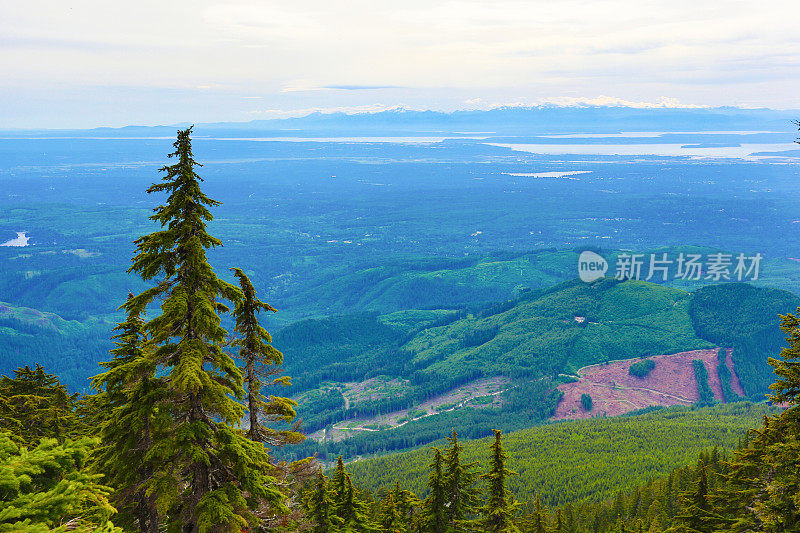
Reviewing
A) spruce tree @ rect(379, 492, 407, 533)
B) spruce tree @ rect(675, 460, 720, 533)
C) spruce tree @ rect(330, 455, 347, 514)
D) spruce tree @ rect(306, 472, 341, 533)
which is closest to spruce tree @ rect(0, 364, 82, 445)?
spruce tree @ rect(306, 472, 341, 533)

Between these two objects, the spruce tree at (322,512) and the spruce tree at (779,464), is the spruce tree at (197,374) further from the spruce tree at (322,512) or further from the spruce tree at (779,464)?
the spruce tree at (779,464)

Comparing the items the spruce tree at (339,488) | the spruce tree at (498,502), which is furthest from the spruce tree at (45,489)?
the spruce tree at (498,502)

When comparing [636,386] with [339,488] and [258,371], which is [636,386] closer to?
[339,488]

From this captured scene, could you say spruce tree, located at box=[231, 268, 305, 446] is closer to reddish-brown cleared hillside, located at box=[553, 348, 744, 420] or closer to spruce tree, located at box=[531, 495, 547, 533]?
spruce tree, located at box=[531, 495, 547, 533]

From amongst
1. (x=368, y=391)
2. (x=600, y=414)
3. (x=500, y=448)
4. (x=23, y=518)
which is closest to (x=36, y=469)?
(x=23, y=518)

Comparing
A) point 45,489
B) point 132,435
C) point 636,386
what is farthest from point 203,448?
point 636,386
